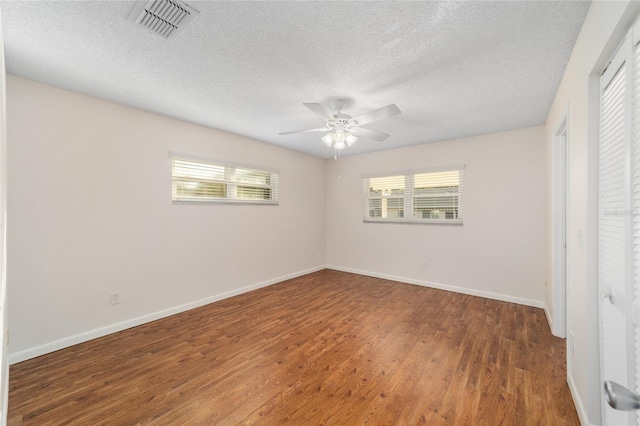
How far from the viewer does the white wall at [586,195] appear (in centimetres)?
134

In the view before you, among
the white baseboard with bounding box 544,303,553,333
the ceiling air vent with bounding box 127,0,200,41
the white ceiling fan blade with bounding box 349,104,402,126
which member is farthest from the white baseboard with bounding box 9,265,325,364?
the white baseboard with bounding box 544,303,553,333

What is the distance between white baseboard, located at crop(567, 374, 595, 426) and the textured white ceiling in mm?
2433

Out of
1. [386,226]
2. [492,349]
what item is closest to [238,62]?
[492,349]

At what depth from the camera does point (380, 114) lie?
2.36 metres

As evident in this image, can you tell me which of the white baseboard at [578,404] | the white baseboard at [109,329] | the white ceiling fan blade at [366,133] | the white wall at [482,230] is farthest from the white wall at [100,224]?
the white baseboard at [578,404]

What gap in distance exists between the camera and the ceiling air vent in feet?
A: 4.96

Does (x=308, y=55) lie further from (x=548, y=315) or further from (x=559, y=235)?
(x=548, y=315)

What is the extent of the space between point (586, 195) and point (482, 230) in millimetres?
2696

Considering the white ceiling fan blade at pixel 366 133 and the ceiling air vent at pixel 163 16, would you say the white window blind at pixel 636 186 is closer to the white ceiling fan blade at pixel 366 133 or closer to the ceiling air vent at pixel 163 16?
the white ceiling fan blade at pixel 366 133

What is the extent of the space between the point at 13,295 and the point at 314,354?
9.00 ft

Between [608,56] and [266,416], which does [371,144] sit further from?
[266,416]

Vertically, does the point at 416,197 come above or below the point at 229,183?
below

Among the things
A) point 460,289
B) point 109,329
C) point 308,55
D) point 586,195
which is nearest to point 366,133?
point 308,55

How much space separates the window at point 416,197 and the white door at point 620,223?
117 inches
